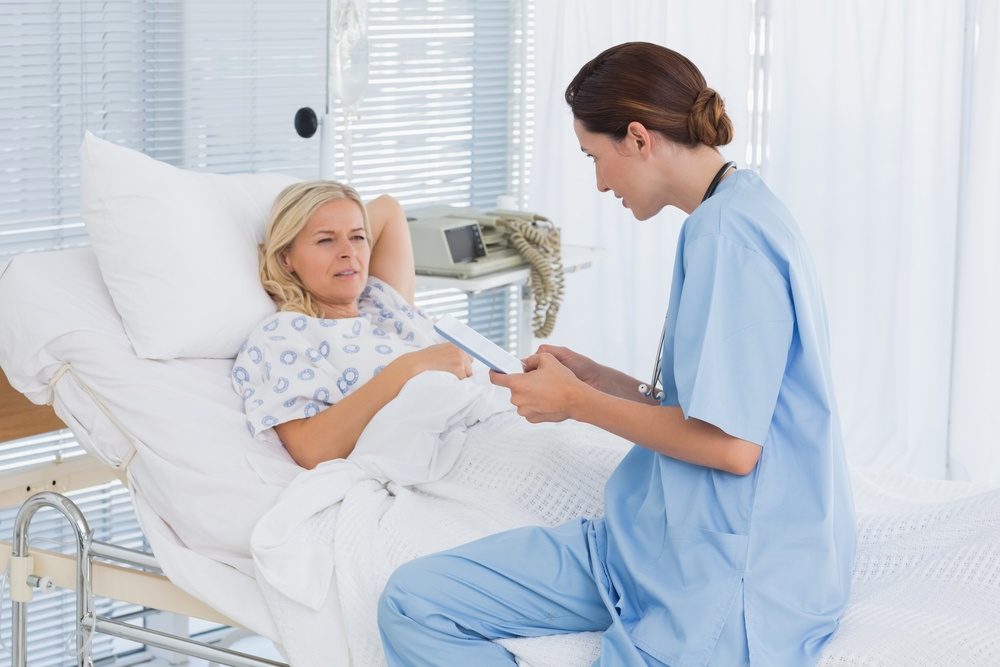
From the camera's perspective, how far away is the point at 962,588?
59.1 inches

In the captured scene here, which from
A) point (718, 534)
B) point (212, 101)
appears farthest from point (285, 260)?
point (718, 534)

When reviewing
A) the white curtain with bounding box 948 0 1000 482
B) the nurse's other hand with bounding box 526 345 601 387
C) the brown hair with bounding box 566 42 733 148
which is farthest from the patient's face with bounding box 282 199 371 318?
the white curtain with bounding box 948 0 1000 482

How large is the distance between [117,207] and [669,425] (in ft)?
3.49

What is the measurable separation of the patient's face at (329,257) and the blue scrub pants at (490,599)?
75cm

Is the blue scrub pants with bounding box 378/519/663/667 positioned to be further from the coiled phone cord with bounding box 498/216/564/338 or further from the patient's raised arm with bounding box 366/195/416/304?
the coiled phone cord with bounding box 498/216/564/338

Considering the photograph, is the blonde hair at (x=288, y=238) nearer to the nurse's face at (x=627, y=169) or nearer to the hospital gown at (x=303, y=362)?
the hospital gown at (x=303, y=362)

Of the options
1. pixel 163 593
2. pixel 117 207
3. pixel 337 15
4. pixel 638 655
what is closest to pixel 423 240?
pixel 337 15

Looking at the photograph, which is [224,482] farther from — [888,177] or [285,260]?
[888,177]

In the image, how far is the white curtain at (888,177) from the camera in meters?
3.42

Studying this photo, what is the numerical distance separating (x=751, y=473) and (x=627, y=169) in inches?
16.9

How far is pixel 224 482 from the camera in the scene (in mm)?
1740

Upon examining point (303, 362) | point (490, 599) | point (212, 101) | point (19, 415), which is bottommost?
point (490, 599)

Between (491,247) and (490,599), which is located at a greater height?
(491,247)

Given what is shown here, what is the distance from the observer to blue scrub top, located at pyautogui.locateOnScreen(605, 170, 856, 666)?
1.33 metres
